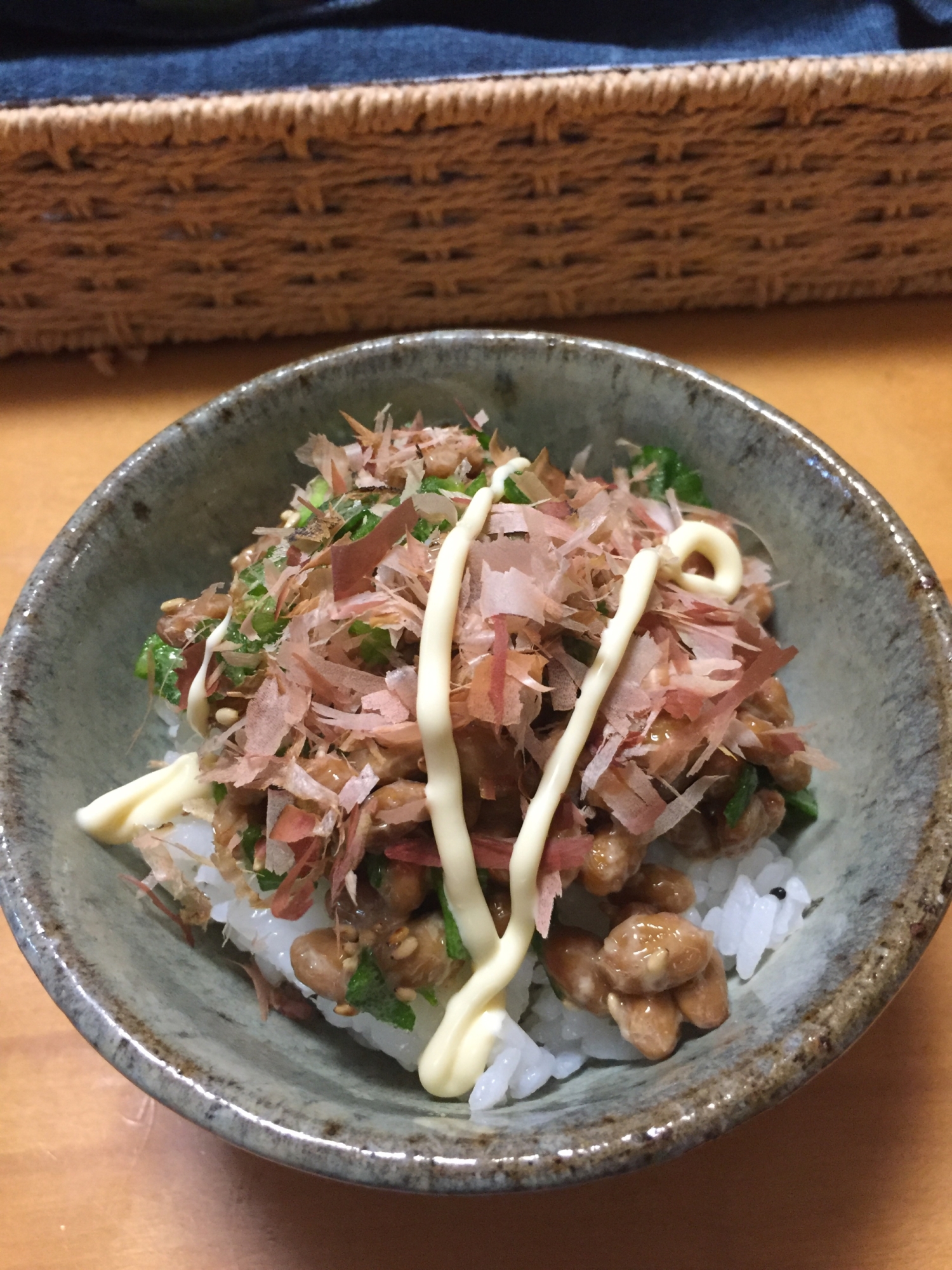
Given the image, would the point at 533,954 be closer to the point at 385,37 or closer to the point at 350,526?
the point at 350,526

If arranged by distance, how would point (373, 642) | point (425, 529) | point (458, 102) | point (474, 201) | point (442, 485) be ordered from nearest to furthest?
point (373, 642)
point (425, 529)
point (442, 485)
point (458, 102)
point (474, 201)

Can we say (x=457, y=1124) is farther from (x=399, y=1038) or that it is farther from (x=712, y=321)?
(x=712, y=321)

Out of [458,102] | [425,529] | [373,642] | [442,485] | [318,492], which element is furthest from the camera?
[458,102]

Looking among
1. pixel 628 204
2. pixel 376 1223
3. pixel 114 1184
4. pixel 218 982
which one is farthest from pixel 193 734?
pixel 628 204

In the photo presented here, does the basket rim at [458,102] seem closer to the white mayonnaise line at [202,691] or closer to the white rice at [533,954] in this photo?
the white mayonnaise line at [202,691]

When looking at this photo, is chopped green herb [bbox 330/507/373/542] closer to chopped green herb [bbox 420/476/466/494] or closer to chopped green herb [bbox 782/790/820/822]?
chopped green herb [bbox 420/476/466/494]

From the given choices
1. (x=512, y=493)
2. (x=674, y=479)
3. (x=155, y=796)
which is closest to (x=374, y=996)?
(x=155, y=796)

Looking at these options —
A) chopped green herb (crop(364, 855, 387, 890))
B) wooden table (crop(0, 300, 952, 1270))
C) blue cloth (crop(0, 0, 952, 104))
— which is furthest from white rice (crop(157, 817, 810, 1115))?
blue cloth (crop(0, 0, 952, 104))
